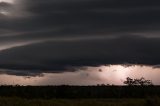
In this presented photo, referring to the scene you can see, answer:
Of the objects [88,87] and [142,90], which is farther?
[88,87]

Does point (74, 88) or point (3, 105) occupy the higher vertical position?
point (74, 88)

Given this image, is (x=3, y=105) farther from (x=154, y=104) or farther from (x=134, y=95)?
(x=134, y=95)

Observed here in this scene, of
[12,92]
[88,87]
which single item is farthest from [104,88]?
[12,92]

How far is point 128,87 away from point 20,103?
179 ft

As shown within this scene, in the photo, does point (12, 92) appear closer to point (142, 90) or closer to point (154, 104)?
point (142, 90)

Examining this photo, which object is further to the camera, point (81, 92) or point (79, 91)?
point (79, 91)

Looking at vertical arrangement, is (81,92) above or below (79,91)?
below

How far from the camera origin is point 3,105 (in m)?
70.6

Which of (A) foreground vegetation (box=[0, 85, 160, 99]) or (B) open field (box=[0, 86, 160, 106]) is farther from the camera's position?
(A) foreground vegetation (box=[0, 85, 160, 99])

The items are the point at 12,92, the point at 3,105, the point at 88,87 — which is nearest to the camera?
the point at 3,105

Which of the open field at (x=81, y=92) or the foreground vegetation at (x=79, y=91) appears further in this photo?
the foreground vegetation at (x=79, y=91)

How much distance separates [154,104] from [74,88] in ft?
185

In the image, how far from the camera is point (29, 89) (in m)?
129

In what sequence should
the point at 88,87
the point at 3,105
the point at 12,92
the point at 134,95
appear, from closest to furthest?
1. the point at 3,105
2. the point at 134,95
3. the point at 12,92
4. the point at 88,87
